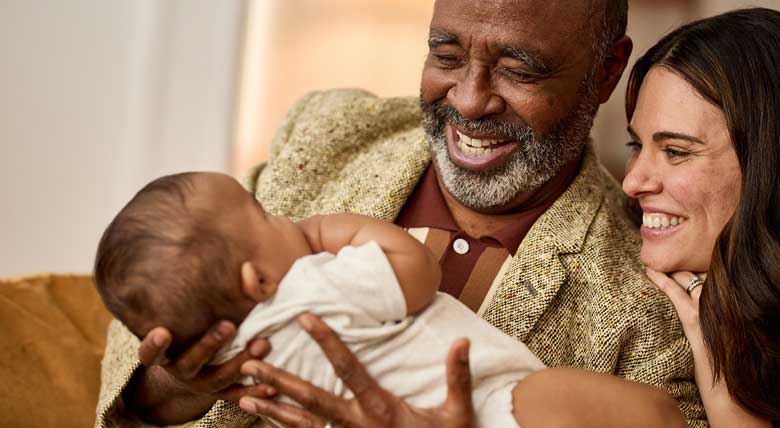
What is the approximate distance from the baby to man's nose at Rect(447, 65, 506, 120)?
23.3 inches

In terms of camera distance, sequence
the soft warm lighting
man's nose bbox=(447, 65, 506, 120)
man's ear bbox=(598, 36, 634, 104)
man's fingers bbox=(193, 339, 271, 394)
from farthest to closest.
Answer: the soft warm lighting
man's ear bbox=(598, 36, 634, 104)
man's nose bbox=(447, 65, 506, 120)
man's fingers bbox=(193, 339, 271, 394)

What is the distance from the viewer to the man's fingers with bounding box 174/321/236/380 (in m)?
1.59

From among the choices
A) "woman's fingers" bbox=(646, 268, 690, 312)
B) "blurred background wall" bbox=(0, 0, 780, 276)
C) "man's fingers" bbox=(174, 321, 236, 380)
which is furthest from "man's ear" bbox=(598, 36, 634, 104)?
"blurred background wall" bbox=(0, 0, 780, 276)

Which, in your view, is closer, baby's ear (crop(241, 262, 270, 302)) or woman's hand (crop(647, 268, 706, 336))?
baby's ear (crop(241, 262, 270, 302))

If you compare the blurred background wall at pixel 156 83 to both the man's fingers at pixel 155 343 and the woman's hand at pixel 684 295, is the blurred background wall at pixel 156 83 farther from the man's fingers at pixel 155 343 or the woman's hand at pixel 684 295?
the man's fingers at pixel 155 343

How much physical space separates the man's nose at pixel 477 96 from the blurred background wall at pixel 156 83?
199cm

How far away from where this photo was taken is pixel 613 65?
8.05 ft

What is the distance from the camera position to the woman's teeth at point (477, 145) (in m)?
2.31

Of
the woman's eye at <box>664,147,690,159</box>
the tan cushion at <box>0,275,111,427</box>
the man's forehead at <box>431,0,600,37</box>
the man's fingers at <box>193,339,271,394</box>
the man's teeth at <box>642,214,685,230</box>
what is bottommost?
the tan cushion at <box>0,275,111,427</box>

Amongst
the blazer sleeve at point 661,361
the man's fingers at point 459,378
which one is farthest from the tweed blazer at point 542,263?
the man's fingers at point 459,378

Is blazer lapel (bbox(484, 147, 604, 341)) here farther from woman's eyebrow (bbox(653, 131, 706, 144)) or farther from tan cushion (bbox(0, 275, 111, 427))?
tan cushion (bbox(0, 275, 111, 427))

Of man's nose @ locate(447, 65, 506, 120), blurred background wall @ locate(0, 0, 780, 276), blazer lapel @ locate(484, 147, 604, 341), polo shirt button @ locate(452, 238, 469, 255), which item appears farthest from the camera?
blurred background wall @ locate(0, 0, 780, 276)

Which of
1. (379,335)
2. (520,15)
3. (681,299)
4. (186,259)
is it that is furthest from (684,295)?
(186,259)

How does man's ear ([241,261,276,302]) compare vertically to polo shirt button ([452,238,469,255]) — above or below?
above
